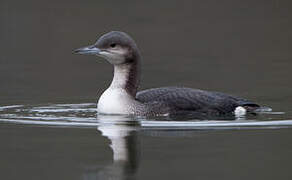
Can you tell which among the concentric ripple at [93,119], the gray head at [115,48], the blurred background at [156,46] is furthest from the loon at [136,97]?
the blurred background at [156,46]

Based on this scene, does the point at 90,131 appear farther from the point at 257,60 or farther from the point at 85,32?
the point at 85,32

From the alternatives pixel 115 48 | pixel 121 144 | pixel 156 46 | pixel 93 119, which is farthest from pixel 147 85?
pixel 156 46

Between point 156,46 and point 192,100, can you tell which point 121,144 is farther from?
point 156,46

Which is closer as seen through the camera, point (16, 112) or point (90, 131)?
point (90, 131)

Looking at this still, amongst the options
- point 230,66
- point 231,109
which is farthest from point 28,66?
point 231,109

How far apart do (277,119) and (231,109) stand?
0.74 metres

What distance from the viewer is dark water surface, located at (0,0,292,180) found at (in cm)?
801

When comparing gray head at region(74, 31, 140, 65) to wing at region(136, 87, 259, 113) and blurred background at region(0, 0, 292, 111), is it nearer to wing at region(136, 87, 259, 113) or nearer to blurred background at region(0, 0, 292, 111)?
wing at region(136, 87, 259, 113)

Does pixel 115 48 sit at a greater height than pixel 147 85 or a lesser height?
greater

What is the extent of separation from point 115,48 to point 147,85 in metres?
2.87

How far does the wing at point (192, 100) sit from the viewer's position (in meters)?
10.6

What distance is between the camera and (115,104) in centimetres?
1065

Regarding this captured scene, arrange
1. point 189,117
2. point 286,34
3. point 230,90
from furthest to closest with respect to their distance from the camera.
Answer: point 286,34, point 230,90, point 189,117

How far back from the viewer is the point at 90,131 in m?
9.70
